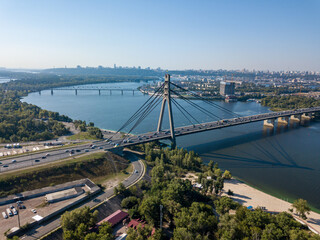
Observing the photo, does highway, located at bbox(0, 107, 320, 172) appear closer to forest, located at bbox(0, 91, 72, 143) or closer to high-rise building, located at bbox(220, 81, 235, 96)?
forest, located at bbox(0, 91, 72, 143)

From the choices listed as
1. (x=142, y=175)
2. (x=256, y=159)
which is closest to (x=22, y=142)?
(x=142, y=175)

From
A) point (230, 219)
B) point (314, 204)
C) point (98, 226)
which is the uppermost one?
point (230, 219)

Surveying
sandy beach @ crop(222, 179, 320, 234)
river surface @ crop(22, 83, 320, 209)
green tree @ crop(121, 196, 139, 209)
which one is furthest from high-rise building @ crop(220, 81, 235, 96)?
green tree @ crop(121, 196, 139, 209)

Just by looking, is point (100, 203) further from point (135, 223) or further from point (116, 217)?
point (135, 223)

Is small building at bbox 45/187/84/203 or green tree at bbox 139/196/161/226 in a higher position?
green tree at bbox 139/196/161/226

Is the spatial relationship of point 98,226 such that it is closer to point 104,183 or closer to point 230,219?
point 104,183

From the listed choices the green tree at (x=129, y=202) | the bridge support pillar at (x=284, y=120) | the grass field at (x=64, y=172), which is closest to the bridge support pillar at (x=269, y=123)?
the bridge support pillar at (x=284, y=120)

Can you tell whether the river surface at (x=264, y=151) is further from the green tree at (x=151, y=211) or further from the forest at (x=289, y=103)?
the forest at (x=289, y=103)
